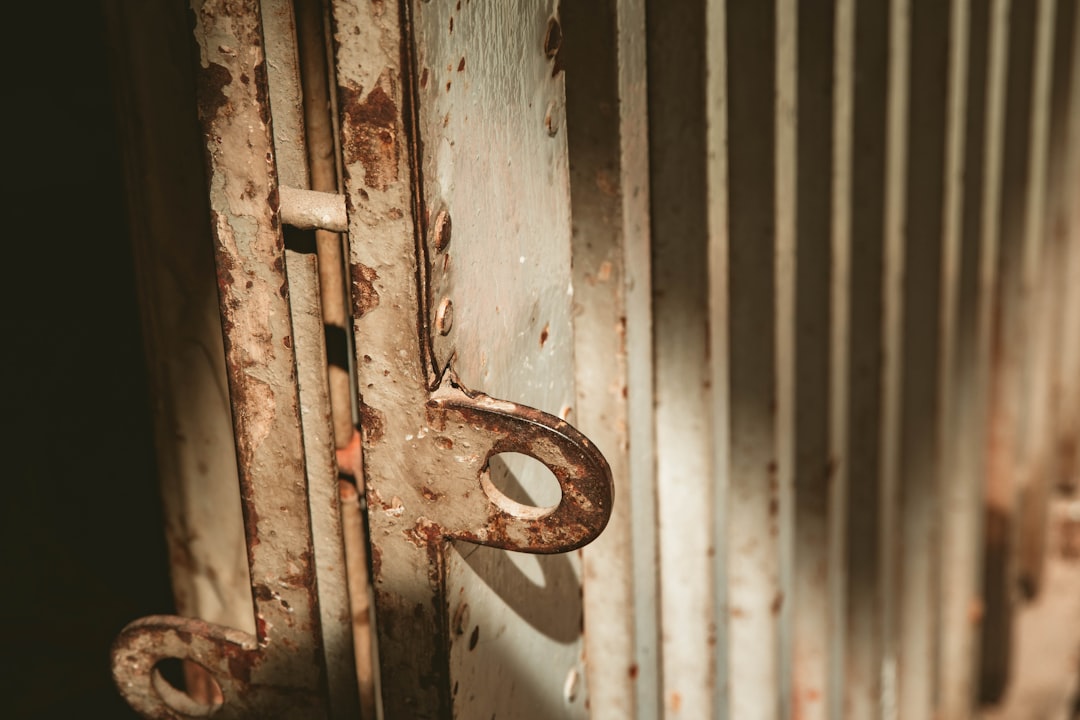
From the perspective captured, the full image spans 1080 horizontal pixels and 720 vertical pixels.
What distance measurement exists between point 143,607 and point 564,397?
0.73 m

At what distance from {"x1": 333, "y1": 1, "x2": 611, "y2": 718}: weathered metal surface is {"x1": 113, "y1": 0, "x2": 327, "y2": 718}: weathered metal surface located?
0.18 ft

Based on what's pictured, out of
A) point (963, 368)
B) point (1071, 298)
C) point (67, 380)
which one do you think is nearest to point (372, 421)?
point (67, 380)

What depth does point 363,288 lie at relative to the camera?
60cm

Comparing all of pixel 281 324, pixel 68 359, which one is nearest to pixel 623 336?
pixel 281 324

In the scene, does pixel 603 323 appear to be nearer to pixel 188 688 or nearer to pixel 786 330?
pixel 786 330

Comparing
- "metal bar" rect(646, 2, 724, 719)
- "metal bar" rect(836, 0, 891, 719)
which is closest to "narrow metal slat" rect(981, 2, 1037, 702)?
"metal bar" rect(836, 0, 891, 719)

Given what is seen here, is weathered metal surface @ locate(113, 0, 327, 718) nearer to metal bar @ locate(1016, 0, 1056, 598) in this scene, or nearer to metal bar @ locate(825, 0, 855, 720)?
metal bar @ locate(825, 0, 855, 720)

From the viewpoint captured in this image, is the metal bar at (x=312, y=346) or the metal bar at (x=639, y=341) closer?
the metal bar at (x=312, y=346)

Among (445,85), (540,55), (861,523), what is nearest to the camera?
(445,85)

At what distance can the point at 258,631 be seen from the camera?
699 millimetres

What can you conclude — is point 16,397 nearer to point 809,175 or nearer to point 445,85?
point 445,85

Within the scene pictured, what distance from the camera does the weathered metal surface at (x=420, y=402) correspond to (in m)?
0.57

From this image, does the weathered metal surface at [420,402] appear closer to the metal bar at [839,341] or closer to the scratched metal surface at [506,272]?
the scratched metal surface at [506,272]

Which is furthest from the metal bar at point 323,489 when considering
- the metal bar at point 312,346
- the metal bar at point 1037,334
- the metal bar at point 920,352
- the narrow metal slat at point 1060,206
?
the narrow metal slat at point 1060,206
